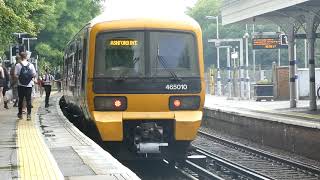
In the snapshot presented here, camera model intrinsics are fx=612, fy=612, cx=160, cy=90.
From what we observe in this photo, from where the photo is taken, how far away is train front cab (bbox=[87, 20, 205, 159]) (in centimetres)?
1090

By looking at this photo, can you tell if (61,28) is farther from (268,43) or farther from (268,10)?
(268,10)

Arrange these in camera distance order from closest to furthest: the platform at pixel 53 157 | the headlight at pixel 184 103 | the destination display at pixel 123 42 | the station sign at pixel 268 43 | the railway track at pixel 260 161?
the platform at pixel 53 157 < the headlight at pixel 184 103 < the destination display at pixel 123 42 < the railway track at pixel 260 161 < the station sign at pixel 268 43

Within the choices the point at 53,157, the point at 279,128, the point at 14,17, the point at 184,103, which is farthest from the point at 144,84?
the point at 279,128

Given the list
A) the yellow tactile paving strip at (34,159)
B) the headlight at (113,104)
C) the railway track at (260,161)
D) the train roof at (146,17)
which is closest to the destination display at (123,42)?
the train roof at (146,17)

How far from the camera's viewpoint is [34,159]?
8125mm

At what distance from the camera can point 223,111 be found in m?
20.9

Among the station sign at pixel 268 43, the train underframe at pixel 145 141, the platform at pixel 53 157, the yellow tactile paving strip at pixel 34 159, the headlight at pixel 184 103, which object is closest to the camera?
the yellow tactile paving strip at pixel 34 159

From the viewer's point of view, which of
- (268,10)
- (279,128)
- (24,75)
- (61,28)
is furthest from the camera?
(61,28)

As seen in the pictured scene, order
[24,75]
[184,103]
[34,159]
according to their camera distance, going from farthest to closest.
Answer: [24,75]
[184,103]
[34,159]

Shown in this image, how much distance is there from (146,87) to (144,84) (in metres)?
0.06

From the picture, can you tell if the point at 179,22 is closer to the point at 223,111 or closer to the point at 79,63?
the point at 79,63

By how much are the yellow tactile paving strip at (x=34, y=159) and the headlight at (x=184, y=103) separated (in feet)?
7.92

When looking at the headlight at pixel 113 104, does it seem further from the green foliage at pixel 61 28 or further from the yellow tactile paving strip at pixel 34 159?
the green foliage at pixel 61 28

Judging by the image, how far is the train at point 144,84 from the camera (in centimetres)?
1091
